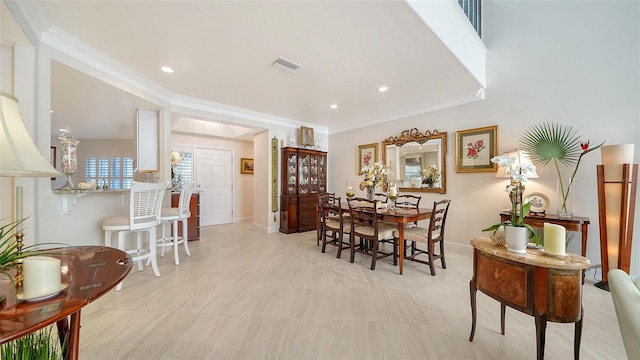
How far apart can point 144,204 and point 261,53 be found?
2.04 metres

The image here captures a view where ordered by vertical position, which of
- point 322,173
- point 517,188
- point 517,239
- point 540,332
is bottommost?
point 540,332

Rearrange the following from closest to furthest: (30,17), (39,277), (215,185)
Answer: (39,277) → (30,17) → (215,185)

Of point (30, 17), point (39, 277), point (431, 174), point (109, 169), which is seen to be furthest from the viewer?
point (109, 169)

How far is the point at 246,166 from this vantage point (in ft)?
20.4

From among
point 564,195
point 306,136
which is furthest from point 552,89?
point 306,136

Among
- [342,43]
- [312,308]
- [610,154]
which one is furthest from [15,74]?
[610,154]

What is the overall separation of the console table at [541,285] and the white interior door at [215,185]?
18.5 ft

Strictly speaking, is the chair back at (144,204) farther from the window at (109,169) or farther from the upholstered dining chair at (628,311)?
the window at (109,169)

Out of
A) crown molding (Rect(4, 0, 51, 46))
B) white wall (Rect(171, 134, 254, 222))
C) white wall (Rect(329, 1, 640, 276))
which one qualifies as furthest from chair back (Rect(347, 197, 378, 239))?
white wall (Rect(171, 134, 254, 222))

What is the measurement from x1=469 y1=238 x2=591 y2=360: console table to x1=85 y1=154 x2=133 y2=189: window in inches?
316

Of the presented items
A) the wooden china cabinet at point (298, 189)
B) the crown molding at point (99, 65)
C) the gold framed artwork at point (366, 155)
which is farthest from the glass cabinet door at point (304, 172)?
the crown molding at point (99, 65)

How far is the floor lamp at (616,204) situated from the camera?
7.38 ft

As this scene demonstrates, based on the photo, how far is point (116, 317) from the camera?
6.07ft

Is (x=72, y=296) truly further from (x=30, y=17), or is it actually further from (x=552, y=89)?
(x=552, y=89)
